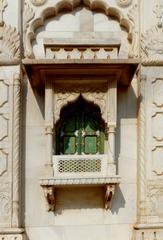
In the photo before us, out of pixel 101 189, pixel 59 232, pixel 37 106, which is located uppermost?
pixel 37 106

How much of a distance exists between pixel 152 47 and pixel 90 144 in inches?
64.7

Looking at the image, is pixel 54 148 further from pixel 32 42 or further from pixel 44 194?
pixel 32 42

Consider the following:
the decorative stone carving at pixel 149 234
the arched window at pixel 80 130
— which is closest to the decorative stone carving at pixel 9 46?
the arched window at pixel 80 130

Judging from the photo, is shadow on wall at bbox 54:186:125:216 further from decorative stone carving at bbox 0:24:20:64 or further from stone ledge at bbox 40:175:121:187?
decorative stone carving at bbox 0:24:20:64

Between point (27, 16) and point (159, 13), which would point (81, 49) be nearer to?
point (27, 16)

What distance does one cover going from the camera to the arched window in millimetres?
9836

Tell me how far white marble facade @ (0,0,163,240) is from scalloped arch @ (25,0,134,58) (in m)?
0.02

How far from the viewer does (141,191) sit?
31.3ft

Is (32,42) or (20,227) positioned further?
(32,42)

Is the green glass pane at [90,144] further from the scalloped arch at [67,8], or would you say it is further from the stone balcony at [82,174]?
the scalloped arch at [67,8]

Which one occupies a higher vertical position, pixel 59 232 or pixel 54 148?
pixel 54 148

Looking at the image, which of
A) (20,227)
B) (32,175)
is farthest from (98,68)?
(20,227)

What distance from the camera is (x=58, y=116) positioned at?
957cm

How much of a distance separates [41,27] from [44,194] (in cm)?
246
